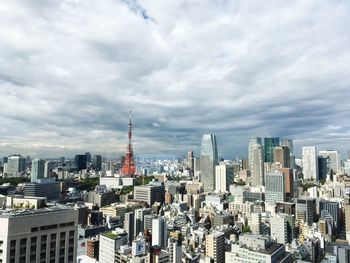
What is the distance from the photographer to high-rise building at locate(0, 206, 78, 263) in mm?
4969

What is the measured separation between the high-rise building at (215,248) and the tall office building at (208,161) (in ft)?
92.8

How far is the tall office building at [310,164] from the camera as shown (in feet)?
173

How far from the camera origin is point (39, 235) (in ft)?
17.5

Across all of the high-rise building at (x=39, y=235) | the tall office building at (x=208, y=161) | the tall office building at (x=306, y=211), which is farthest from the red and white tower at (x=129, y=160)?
the high-rise building at (x=39, y=235)

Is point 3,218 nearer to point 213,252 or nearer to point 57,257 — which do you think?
point 57,257

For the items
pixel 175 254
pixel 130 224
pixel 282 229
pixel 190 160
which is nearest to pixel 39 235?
pixel 175 254

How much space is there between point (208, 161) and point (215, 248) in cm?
→ 3079

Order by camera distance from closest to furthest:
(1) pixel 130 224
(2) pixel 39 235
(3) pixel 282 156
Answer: (2) pixel 39 235 < (1) pixel 130 224 < (3) pixel 282 156

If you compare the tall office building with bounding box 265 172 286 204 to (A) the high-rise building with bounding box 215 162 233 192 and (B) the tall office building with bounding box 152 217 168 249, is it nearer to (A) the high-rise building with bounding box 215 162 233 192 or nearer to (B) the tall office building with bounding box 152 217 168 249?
(A) the high-rise building with bounding box 215 162 233 192

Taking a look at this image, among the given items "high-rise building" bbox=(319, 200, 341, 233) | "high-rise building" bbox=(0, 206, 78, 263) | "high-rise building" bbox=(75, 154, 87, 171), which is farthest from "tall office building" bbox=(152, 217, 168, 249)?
"high-rise building" bbox=(75, 154, 87, 171)

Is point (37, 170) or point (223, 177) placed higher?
point (37, 170)

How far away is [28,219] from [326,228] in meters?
21.0

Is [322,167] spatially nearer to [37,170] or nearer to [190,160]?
[190,160]

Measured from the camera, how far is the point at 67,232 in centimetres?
573
